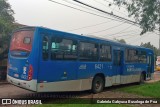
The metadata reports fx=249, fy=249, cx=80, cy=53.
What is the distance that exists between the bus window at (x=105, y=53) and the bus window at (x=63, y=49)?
96.6 inches

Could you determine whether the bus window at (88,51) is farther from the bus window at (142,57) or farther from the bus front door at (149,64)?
the bus front door at (149,64)

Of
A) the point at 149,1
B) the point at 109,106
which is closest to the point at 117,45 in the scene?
the point at 149,1

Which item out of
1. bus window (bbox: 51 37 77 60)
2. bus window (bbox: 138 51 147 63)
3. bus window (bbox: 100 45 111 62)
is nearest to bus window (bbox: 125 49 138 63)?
bus window (bbox: 138 51 147 63)

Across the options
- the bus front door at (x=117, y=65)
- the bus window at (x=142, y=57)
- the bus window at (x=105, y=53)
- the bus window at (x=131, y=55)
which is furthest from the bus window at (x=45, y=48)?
the bus window at (x=142, y=57)

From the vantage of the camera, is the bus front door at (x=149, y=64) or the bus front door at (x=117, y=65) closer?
the bus front door at (x=117, y=65)

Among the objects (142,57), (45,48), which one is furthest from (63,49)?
(142,57)

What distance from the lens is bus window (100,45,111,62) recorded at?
13902 mm

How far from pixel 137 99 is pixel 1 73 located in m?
10.1

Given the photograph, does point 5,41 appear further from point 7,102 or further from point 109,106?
point 109,106

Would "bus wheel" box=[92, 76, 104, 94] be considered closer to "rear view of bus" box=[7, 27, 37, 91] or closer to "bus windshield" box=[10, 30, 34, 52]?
"rear view of bus" box=[7, 27, 37, 91]

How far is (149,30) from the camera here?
48.7 ft

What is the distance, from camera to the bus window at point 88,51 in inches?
485

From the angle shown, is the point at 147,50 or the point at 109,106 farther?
the point at 147,50

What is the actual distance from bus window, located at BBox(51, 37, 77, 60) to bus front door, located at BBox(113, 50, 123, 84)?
13.6 feet
